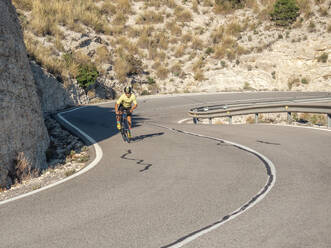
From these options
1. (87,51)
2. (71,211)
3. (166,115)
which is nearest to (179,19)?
(87,51)

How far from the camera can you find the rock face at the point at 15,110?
27.6 ft

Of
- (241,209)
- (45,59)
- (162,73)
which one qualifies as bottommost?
(241,209)

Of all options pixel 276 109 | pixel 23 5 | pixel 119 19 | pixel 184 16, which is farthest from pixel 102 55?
pixel 276 109

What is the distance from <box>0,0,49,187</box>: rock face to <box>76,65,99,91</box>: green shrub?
20.7 metres

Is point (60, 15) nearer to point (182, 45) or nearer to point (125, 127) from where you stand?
point (182, 45)

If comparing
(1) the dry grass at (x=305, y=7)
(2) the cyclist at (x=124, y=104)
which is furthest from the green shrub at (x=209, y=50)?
(2) the cyclist at (x=124, y=104)

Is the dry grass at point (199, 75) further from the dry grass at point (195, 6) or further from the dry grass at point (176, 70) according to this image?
the dry grass at point (195, 6)

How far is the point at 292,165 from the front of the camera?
8117mm

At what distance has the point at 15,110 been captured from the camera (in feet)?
30.5

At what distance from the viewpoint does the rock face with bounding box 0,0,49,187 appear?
8.41 metres

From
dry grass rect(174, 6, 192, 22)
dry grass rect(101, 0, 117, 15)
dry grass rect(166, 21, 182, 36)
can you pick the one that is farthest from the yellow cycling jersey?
dry grass rect(101, 0, 117, 15)

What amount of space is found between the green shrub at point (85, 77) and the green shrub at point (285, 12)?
22825mm

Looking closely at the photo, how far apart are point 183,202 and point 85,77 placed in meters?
27.7

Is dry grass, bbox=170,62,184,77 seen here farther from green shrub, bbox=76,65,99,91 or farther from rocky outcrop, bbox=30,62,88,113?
rocky outcrop, bbox=30,62,88,113
